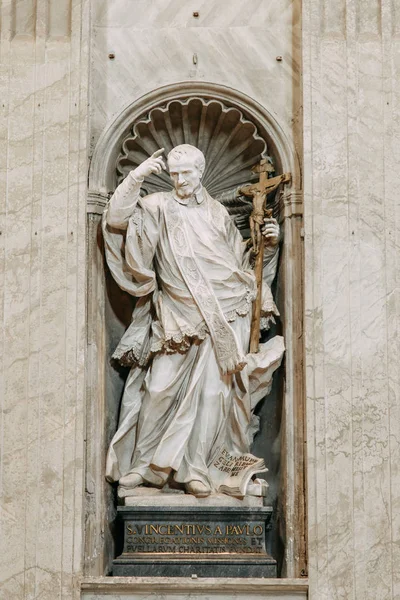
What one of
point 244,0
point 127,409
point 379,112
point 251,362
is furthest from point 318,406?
point 244,0

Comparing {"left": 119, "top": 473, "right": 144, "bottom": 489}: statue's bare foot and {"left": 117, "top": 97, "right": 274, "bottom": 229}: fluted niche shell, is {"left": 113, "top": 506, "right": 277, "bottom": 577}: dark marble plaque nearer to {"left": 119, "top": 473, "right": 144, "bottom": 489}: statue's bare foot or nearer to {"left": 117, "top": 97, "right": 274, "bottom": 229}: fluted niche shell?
{"left": 119, "top": 473, "right": 144, "bottom": 489}: statue's bare foot

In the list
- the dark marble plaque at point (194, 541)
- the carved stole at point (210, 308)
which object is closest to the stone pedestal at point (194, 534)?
the dark marble plaque at point (194, 541)

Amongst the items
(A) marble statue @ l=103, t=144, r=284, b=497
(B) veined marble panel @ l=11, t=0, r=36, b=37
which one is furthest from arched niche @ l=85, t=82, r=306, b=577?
(B) veined marble panel @ l=11, t=0, r=36, b=37

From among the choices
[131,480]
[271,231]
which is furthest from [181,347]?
[271,231]

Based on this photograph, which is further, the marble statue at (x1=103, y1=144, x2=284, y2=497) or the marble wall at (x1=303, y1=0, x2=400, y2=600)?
the marble statue at (x1=103, y1=144, x2=284, y2=497)

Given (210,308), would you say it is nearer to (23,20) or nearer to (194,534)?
(194,534)

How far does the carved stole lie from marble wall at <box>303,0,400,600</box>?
547 millimetres

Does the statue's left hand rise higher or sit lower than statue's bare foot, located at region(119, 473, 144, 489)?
higher

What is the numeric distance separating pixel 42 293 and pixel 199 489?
1.74 m

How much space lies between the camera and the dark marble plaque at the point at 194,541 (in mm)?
10125

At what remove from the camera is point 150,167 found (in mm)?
10547

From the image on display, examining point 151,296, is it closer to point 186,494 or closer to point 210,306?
point 210,306

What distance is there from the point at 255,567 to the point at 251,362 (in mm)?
1465

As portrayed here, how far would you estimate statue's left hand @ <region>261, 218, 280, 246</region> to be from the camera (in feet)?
35.8
